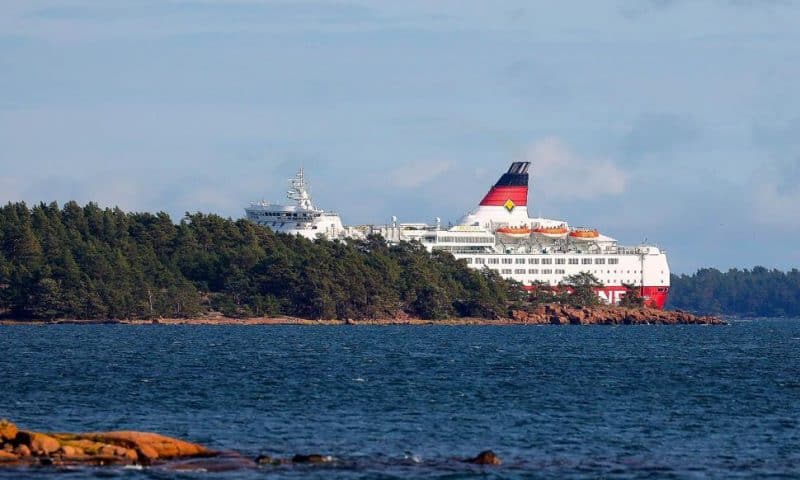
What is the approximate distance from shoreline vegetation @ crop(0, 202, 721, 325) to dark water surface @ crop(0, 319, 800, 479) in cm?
3112

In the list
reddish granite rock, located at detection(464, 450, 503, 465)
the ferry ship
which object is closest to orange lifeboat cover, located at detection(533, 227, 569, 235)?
the ferry ship

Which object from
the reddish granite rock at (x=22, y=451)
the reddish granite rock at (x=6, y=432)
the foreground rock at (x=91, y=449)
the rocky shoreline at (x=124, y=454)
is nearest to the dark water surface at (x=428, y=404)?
the rocky shoreline at (x=124, y=454)

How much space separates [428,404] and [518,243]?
359ft

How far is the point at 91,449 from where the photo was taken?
32031mm

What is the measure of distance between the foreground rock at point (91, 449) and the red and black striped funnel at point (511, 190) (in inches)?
5070

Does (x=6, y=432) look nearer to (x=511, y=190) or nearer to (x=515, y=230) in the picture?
(x=515, y=230)

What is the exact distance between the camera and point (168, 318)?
120 m

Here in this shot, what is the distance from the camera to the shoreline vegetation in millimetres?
114312

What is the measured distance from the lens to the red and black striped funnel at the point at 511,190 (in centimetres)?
16088

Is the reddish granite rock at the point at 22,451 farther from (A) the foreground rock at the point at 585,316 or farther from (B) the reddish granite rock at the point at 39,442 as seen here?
(A) the foreground rock at the point at 585,316

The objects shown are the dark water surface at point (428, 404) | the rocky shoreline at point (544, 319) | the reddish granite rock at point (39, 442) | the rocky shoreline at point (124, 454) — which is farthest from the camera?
the rocky shoreline at point (544, 319)

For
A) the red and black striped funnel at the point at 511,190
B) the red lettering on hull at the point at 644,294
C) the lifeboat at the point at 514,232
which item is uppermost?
the red and black striped funnel at the point at 511,190

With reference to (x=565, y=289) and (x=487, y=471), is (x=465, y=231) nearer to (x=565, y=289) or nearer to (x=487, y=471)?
(x=565, y=289)

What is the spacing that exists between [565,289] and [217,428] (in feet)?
364
